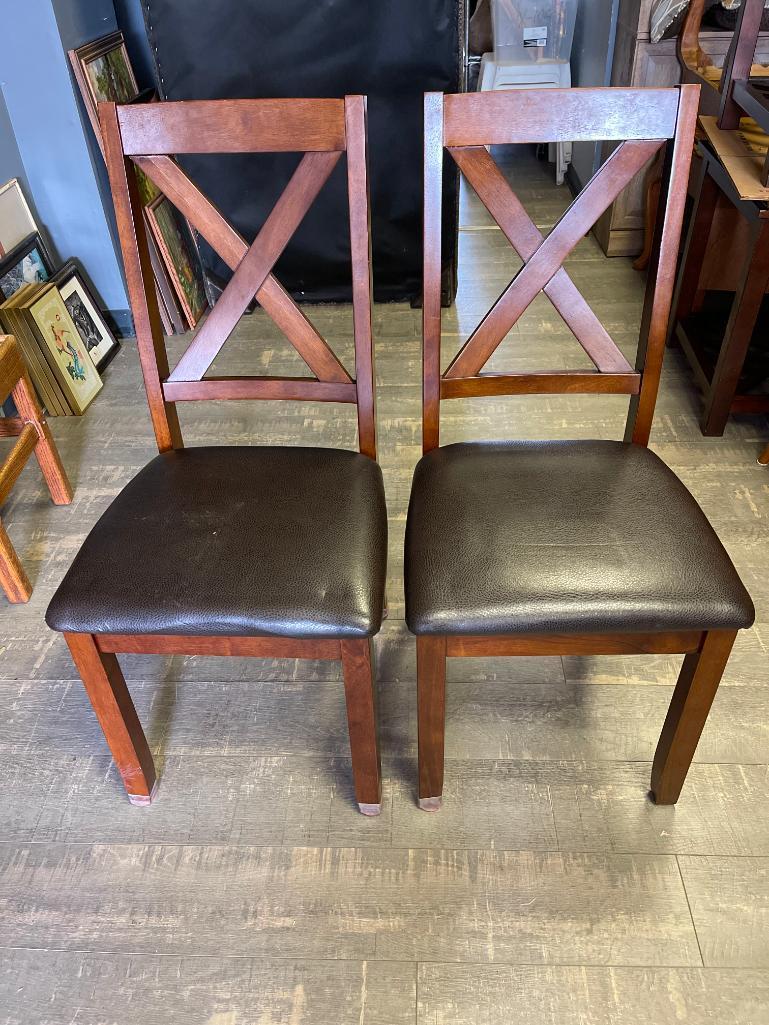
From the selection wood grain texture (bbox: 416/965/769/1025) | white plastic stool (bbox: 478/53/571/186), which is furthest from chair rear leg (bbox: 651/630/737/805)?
white plastic stool (bbox: 478/53/571/186)

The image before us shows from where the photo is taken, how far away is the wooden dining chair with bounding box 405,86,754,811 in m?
1.04

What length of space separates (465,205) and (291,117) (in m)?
2.71

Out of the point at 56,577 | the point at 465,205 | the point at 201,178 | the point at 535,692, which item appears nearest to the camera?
the point at 535,692

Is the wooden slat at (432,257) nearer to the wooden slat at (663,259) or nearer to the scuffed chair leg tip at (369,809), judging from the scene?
the wooden slat at (663,259)

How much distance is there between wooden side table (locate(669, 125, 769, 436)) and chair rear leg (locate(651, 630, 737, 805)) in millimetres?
1141

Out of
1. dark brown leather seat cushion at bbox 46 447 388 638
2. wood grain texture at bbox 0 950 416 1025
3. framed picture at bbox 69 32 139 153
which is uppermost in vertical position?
framed picture at bbox 69 32 139 153

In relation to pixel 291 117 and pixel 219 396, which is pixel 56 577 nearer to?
pixel 219 396

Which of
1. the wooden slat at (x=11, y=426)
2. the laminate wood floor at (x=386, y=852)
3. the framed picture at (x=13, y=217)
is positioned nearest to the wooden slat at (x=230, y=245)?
the laminate wood floor at (x=386, y=852)

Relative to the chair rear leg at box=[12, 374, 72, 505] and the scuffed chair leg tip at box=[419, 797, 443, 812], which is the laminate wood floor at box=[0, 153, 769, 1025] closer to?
the scuffed chair leg tip at box=[419, 797, 443, 812]

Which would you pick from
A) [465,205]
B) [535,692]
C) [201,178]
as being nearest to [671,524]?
[535,692]

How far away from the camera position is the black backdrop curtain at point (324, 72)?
244cm

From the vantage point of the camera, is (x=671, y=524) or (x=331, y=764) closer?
(x=671, y=524)

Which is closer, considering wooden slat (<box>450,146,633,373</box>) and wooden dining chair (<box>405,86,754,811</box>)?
wooden dining chair (<box>405,86,754,811</box>)

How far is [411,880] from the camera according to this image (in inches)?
47.8
